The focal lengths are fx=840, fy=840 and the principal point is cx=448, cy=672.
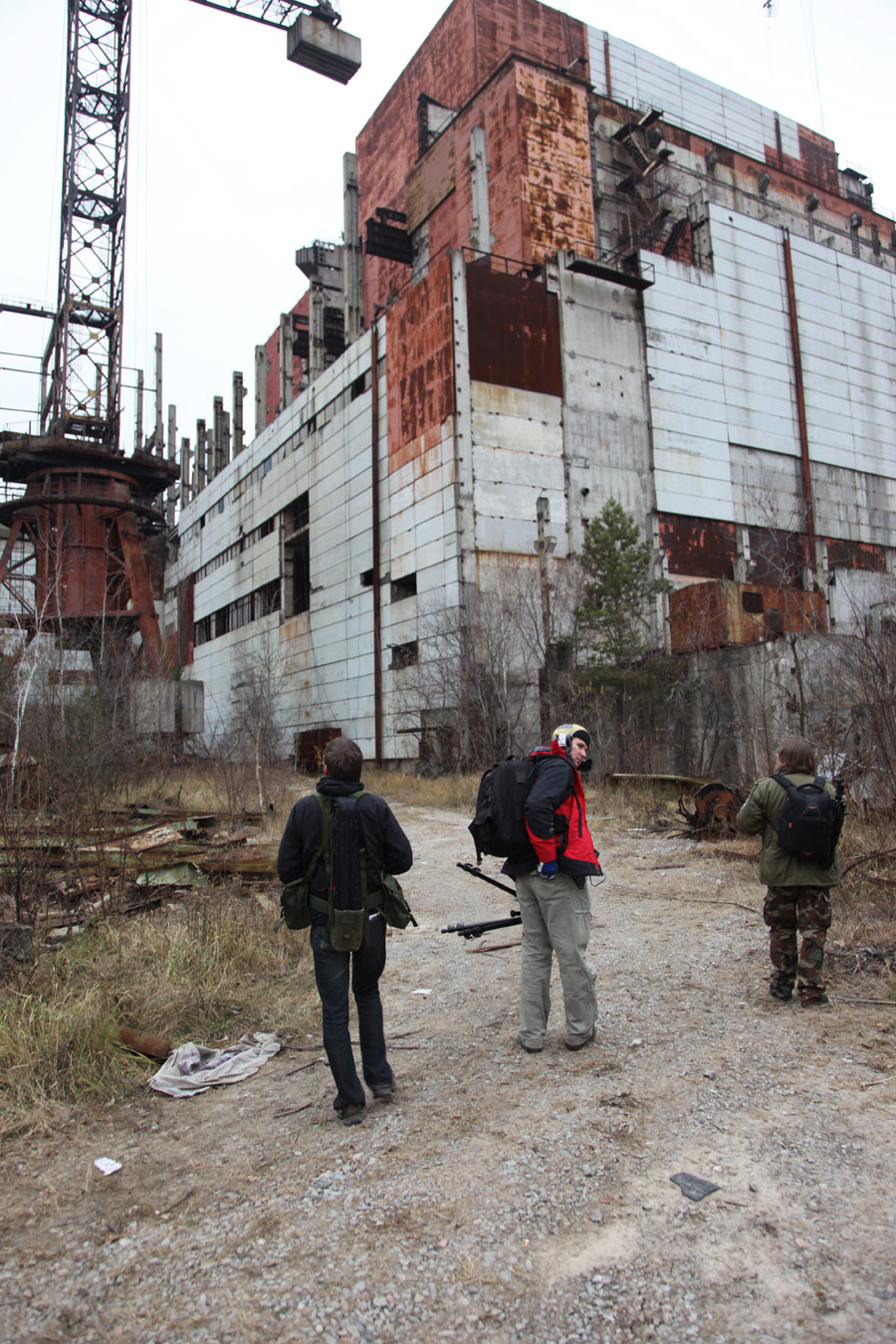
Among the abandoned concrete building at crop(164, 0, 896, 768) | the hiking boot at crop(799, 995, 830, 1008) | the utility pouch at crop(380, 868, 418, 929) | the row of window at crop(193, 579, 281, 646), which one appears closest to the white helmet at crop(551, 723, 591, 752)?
the utility pouch at crop(380, 868, 418, 929)

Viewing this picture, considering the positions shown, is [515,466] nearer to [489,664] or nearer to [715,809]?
[489,664]

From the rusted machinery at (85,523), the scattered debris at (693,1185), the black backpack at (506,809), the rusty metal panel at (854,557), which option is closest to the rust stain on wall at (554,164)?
the rusty metal panel at (854,557)

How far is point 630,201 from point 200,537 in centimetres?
2896

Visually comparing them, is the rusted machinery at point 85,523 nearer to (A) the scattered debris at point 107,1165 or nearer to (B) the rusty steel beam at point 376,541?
(B) the rusty steel beam at point 376,541

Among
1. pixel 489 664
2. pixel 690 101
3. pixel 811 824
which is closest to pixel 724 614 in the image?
pixel 489 664

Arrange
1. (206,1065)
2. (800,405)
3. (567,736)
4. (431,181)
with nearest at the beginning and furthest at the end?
(206,1065)
(567,736)
(431,181)
(800,405)

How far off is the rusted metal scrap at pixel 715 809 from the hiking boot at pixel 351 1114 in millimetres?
8580

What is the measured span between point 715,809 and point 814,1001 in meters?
6.82

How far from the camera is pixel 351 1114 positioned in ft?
13.1

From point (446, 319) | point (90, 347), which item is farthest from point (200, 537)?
point (446, 319)

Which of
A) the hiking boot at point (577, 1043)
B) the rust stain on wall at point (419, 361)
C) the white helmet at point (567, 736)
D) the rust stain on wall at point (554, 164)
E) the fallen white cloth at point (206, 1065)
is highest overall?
the rust stain on wall at point (554, 164)

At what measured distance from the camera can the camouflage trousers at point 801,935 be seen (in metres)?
5.04

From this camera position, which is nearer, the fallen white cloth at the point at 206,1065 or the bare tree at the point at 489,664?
the fallen white cloth at the point at 206,1065

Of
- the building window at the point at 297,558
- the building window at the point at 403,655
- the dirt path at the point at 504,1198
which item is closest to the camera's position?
the dirt path at the point at 504,1198
